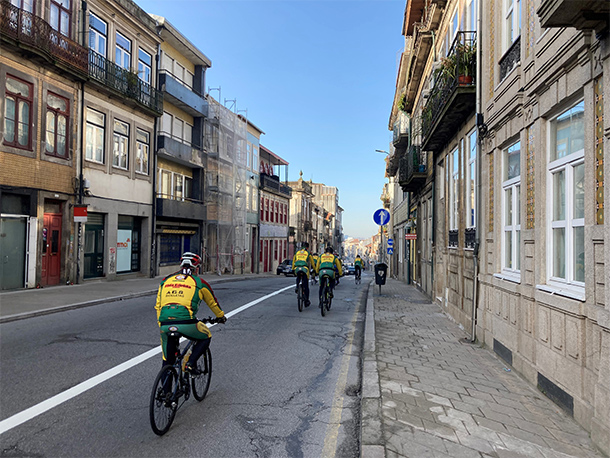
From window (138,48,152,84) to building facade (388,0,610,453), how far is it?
15.0 meters

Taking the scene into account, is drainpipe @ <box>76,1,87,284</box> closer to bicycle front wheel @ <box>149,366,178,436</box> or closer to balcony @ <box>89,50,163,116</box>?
balcony @ <box>89,50,163,116</box>

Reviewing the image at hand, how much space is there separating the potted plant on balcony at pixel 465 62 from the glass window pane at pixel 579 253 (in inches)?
218

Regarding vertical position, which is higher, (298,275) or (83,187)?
(83,187)

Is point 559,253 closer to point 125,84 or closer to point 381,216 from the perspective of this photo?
point 381,216

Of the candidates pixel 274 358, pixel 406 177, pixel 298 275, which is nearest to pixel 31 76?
pixel 298 275

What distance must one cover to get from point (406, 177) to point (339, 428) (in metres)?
16.5

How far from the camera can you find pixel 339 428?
4.36 m

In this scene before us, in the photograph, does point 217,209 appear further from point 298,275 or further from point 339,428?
point 339,428

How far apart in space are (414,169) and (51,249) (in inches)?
536

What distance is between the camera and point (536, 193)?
5.72 meters

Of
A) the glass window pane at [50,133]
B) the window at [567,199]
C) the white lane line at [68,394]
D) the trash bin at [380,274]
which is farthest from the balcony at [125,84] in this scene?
the window at [567,199]

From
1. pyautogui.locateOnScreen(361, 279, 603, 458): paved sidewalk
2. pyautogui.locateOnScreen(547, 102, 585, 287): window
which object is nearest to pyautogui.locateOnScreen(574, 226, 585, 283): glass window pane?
pyautogui.locateOnScreen(547, 102, 585, 287): window

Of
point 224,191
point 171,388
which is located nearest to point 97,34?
point 224,191

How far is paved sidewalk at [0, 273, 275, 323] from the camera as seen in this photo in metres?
10.1
